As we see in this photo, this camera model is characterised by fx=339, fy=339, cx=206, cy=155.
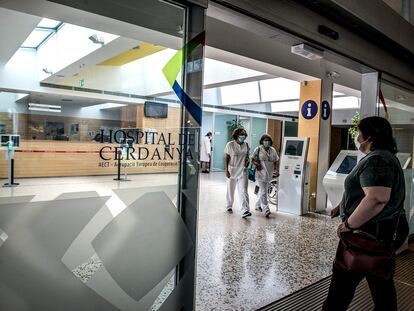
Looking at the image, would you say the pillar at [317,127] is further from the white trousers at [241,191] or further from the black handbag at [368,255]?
the black handbag at [368,255]

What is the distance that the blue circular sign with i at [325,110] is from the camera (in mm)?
6706

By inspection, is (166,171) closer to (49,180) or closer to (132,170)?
(132,170)

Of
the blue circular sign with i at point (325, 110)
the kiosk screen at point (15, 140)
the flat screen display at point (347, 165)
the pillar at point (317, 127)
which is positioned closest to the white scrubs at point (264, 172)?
the pillar at point (317, 127)

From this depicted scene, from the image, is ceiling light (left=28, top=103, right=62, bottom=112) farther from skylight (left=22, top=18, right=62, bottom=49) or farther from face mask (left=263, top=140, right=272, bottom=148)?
face mask (left=263, top=140, right=272, bottom=148)

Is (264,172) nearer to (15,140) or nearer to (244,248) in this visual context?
(244,248)

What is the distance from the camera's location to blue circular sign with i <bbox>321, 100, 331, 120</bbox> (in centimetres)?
671

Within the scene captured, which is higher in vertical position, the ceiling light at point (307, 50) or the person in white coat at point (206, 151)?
the ceiling light at point (307, 50)

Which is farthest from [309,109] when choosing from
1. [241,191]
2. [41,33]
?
[41,33]

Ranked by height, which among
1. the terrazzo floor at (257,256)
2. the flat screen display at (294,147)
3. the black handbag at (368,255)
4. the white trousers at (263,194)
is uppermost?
the flat screen display at (294,147)

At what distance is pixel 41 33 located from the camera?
2346 millimetres

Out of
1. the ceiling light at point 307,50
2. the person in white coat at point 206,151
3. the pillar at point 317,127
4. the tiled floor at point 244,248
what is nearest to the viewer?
the tiled floor at point 244,248

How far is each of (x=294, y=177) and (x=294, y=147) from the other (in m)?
0.57

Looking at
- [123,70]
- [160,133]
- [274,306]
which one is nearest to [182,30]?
[123,70]

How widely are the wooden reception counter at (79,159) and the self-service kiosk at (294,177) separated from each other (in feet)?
15.2
